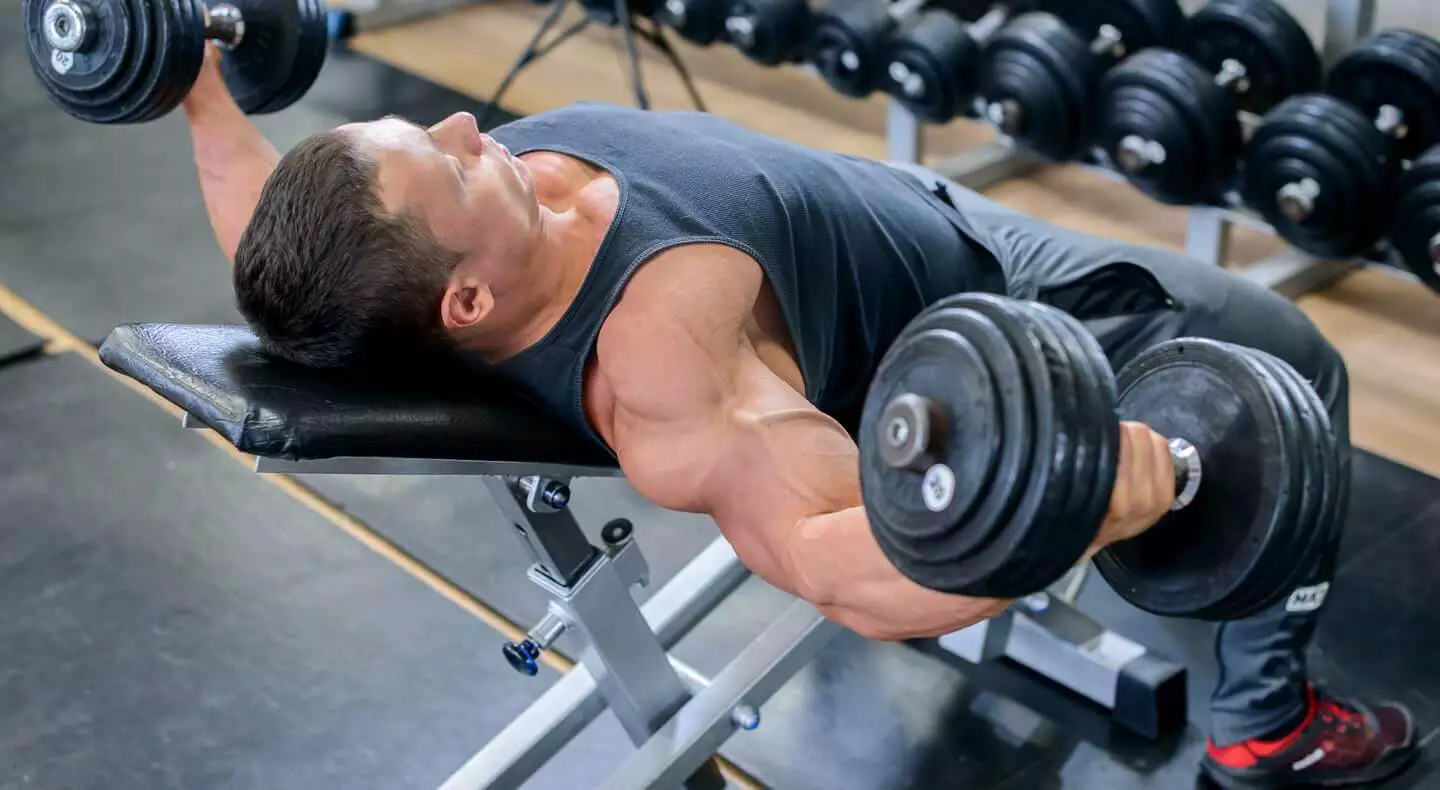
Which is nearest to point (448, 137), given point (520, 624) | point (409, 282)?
point (409, 282)

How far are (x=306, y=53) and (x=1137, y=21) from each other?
5.85ft

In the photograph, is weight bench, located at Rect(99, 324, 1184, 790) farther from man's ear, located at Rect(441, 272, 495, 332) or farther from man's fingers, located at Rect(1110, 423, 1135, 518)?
man's fingers, located at Rect(1110, 423, 1135, 518)

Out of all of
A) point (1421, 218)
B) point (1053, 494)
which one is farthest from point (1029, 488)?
point (1421, 218)

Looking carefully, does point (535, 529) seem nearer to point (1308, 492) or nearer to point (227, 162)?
point (227, 162)

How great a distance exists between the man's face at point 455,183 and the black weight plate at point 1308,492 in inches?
25.3

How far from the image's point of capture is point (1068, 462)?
2.75 feet

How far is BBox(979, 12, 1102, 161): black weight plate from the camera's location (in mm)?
2770

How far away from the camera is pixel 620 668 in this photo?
168 centimetres

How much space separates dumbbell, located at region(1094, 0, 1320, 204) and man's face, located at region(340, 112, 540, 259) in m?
1.66

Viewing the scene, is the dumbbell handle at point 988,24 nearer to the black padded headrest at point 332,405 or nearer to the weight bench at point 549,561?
the weight bench at point 549,561

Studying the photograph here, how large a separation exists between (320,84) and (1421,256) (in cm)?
291

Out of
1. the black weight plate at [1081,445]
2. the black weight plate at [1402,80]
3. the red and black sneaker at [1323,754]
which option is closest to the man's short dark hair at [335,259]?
the black weight plate at [1081,445]

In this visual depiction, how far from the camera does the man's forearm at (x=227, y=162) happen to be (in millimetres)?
1613

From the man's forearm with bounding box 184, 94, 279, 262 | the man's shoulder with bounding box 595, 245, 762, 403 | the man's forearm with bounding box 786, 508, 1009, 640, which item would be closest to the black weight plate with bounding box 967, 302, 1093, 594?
the man's forearm with bounding box 786, 508, 1009, 640
